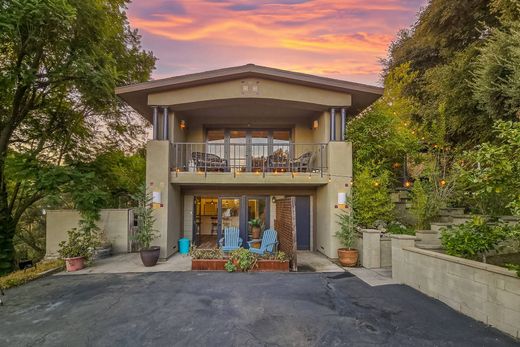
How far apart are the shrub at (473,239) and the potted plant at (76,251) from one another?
9759 mm

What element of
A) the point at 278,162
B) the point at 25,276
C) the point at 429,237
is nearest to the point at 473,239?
the point at 429,237

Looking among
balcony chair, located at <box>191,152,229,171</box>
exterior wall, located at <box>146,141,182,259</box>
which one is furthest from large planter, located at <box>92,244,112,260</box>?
balcony chair, located at <box>191,152,229,171</box>

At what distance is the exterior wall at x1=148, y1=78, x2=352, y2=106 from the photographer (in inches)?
370

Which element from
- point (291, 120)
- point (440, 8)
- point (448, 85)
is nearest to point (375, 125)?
point (448, 85)

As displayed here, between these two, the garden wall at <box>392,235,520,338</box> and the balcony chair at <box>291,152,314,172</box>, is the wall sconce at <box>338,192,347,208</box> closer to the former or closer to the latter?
the balcony chair at <box>291,152,314,172</box>

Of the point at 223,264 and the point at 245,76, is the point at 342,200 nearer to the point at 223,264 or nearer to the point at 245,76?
the point at 223,264

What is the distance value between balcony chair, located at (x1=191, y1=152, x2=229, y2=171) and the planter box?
3555 millimetres

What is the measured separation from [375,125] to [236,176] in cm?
572

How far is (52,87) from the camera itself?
10.1 metres

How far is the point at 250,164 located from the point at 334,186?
3.46 metres

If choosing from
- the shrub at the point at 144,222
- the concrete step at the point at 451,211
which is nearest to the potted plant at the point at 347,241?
the concrete step at the point at 451,211

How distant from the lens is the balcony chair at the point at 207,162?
991 cm

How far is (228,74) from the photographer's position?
9109 mm

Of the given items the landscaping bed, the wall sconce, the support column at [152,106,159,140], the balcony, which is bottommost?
the landscaping bed
